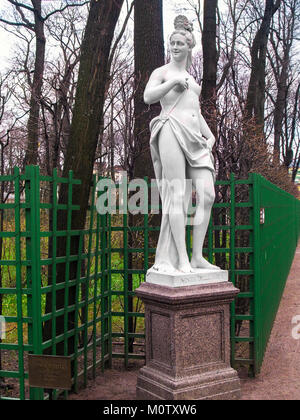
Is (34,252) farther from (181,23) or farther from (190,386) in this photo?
(181,23)

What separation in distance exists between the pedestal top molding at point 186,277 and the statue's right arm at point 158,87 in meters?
1.60

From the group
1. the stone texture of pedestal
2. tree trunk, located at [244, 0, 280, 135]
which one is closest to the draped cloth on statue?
the stone texture of pedestal

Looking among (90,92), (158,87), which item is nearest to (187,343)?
(158,87)

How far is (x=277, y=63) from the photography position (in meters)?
22.7

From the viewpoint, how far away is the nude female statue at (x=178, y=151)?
427cm

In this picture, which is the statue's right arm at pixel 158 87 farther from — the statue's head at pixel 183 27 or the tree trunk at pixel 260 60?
the tree trunk at pixel 260 60

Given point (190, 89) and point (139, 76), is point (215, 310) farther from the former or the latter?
point (139, 76)

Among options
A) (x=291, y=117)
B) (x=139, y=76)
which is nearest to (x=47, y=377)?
(x=139, y=76)

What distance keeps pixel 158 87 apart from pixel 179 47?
1.45ft

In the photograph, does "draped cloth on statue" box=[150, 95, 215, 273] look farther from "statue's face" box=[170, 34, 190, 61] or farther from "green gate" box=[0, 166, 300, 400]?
"green gate" box=[0, 166, 300, 400]

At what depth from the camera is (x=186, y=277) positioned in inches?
163

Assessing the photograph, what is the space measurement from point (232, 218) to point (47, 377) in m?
2.56

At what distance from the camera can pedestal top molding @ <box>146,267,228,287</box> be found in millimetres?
4102
